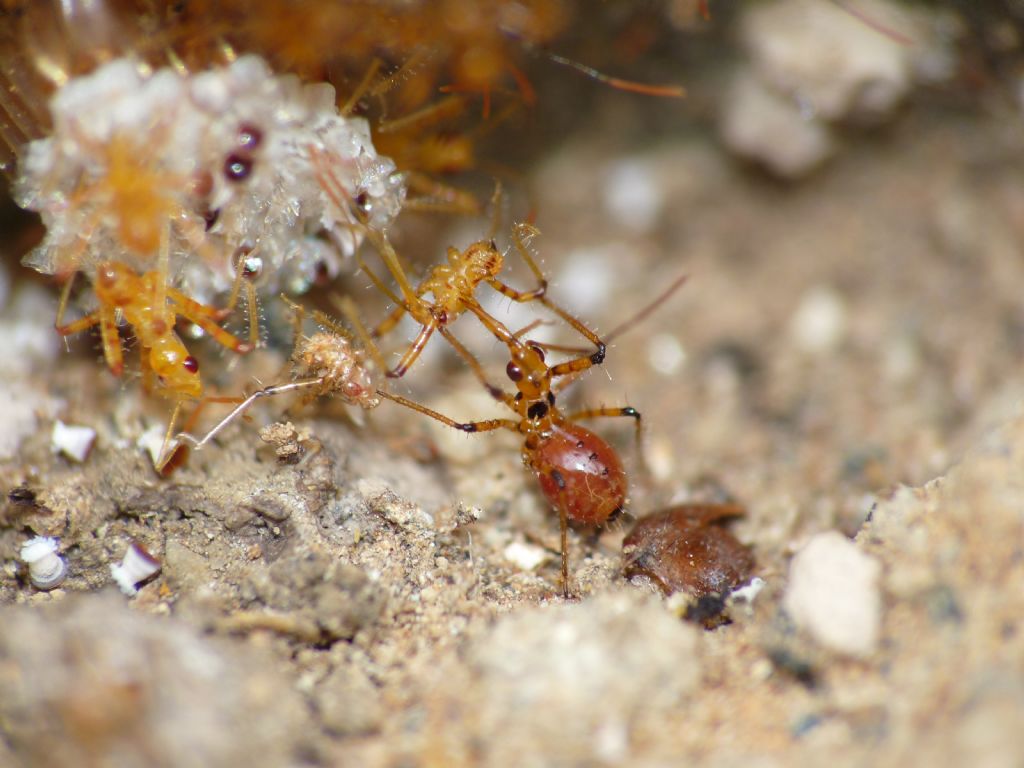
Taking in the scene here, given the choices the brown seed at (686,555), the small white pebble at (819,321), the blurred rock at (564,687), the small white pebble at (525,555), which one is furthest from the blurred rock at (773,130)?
the blurred rock at (564,687)

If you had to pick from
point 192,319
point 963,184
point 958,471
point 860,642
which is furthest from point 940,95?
point 192,319

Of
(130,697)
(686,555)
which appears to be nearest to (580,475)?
(686,555)

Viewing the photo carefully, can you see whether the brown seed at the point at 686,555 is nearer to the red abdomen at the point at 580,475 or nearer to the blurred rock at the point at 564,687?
the red abdomen at the point at 580,475

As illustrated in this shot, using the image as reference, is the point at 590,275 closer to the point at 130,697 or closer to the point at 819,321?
the point at 819,321

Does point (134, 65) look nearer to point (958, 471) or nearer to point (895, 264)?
point (958, 471)

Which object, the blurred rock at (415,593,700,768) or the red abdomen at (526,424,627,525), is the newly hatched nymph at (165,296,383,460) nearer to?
the red abdomen at (526,424,627,525)
